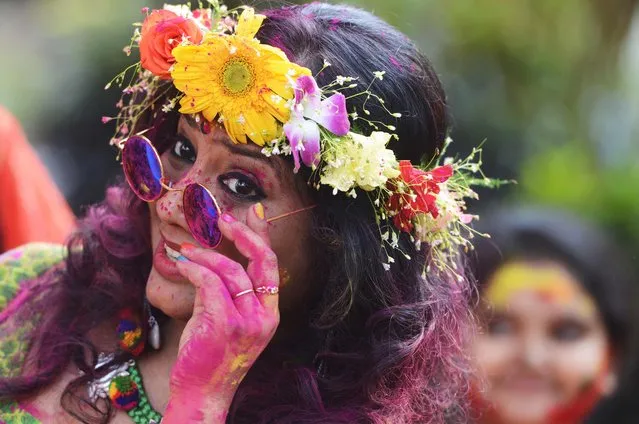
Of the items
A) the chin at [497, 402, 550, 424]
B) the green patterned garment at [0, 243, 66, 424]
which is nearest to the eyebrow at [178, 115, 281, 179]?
the green patterned garment at [0, 243, 66, 424]

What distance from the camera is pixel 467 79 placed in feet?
23.7

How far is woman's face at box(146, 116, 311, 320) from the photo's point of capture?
2135 millimetres

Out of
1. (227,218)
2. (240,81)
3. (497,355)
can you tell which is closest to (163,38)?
(240,81)

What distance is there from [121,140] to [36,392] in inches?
25.6

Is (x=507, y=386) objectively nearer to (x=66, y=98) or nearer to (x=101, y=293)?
(x=101, y=293)

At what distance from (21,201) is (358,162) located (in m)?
1.72

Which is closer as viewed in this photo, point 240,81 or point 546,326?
point 240,81

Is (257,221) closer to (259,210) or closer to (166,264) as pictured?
(259,210)

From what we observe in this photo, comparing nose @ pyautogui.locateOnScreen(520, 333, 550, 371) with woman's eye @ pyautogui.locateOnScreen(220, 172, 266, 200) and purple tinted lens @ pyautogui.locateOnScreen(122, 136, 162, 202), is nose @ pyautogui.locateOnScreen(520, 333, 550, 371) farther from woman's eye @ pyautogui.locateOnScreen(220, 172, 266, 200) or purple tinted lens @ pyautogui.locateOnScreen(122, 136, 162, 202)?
purple tinted lens @ pyautogui.locateOnScreen(122, 136, 162, 202)

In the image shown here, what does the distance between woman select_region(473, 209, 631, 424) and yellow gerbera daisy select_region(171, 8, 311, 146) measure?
58.9 inches

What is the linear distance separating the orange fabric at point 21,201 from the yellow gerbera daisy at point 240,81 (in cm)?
140

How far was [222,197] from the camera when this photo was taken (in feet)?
7.09

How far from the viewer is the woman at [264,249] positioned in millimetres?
2066

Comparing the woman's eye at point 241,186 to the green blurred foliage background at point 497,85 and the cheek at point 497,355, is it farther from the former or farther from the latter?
the green blurred foliage background at point 497,85
